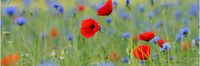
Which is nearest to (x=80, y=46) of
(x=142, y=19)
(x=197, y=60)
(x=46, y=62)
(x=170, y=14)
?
(x=46, y=62)

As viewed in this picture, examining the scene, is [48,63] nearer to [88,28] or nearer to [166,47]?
[88,28]

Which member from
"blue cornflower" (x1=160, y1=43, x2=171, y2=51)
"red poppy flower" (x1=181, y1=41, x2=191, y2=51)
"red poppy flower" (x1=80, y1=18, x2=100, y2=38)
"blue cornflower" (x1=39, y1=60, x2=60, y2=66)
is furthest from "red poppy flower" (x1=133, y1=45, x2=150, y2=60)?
"red poppy flower" (x1=181, y1=41, x2=191, y2=51)

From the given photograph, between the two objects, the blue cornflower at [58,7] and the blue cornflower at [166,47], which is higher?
the blue cornflower at [58,7]

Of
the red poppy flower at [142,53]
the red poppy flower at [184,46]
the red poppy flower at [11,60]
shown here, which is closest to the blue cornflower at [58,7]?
the red poppy flower at [184,46]

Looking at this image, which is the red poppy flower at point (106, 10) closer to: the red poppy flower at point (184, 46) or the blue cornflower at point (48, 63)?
the blue cornflower at point (48, 63)

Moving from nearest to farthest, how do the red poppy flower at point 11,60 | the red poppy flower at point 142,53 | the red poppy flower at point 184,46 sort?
the red poppy flower at point 142,53 → the red poppy flower at point 11,60 → the red poppy flower at point 184,46

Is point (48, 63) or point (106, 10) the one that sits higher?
point (106, 10)

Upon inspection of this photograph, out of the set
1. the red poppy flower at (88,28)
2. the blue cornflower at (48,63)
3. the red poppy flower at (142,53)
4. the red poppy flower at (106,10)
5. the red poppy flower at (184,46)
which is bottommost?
the blue cornflower at (48,63)

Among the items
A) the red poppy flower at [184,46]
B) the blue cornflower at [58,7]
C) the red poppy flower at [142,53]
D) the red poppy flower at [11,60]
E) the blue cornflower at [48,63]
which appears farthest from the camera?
the blue cornflower at [58,7]

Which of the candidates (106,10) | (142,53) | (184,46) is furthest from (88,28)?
(184,46)

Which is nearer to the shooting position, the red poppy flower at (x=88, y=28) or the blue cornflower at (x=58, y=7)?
the red poppy flower at (x=88, y=28)

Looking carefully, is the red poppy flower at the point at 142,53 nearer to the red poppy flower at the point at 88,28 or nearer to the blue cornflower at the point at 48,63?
the red poppy flower at the point at 88,28

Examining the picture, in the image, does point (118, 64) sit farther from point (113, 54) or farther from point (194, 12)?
point (194, 12)

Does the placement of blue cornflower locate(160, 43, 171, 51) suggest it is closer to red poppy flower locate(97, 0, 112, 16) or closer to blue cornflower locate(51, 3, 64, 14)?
red poppy flower locate(97, 0, 112, 16)
